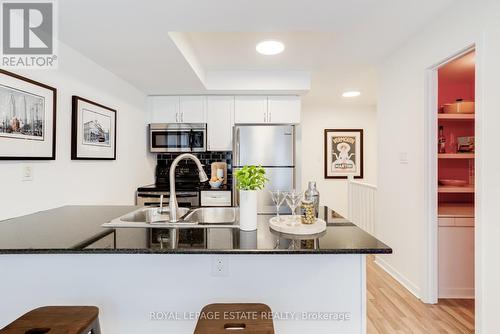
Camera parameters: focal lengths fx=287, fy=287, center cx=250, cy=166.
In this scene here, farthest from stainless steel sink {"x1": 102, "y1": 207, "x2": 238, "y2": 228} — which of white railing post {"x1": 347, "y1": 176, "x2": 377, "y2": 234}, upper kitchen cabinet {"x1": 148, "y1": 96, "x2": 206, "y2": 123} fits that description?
white railing post {"x1": 347, "y1": 176, "x2": 377, "y2": 234}

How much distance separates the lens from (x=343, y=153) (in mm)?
5410

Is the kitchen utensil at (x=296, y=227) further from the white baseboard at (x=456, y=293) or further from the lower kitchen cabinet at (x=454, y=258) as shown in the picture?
the white baseboard at (x=456, y=293)

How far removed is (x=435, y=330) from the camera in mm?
2020

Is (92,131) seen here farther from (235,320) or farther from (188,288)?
(235,320)

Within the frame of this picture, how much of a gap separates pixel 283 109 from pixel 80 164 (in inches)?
96.4

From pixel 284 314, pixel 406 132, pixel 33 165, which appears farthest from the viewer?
pixel 406 132

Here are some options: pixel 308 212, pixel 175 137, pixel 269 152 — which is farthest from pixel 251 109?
pixel 308 212

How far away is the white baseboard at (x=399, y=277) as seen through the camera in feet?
8.22

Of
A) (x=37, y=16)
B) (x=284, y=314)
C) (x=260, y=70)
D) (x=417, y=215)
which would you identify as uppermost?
(x=260, y=70)

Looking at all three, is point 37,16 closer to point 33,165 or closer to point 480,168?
point 33,165

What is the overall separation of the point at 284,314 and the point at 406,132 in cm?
204

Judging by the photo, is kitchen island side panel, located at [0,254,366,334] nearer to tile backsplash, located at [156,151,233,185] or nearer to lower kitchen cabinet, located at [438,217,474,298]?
lower kitchen cabinet, located at [438,217,474,298]

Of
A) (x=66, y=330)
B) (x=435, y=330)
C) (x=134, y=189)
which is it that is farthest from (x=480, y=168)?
(x=134, y=189)

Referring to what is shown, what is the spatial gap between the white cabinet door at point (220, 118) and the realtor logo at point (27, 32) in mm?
1997
